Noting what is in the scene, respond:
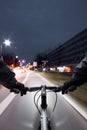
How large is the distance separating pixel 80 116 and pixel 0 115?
8.22 ft

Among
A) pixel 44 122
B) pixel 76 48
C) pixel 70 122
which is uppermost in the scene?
pixel 76 48

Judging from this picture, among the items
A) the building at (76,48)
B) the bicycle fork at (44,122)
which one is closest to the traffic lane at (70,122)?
the bicycle fork at (44,122)

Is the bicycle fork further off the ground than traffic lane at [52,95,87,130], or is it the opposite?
the bicycle fork

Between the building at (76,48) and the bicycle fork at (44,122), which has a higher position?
the building at (76,48)

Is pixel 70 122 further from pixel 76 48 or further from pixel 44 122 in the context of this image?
pixel 76 48

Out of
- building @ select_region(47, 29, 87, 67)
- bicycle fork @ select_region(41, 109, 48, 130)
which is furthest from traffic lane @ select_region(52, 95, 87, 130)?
building @ select_region(47, 29, 87, 67)

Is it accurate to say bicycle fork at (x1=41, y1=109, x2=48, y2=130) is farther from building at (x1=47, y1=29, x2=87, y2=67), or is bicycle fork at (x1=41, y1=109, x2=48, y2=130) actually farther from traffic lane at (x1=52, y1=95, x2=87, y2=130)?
building at (x1=47, y1=29, x2=87, y2=67)

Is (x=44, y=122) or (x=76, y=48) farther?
(x=76, y=48)

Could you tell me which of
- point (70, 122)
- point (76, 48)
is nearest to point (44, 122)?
point (70, 122)

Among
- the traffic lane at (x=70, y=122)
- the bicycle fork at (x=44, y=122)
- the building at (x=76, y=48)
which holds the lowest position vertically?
the traffic lane at (x=70, y=122)

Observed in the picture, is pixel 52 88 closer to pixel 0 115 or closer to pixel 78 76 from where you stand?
pixel 78 76

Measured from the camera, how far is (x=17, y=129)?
7.79m

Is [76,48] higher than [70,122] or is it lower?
higher

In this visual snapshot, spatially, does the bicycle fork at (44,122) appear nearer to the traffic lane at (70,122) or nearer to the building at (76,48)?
the traffic lane at (70,122)
